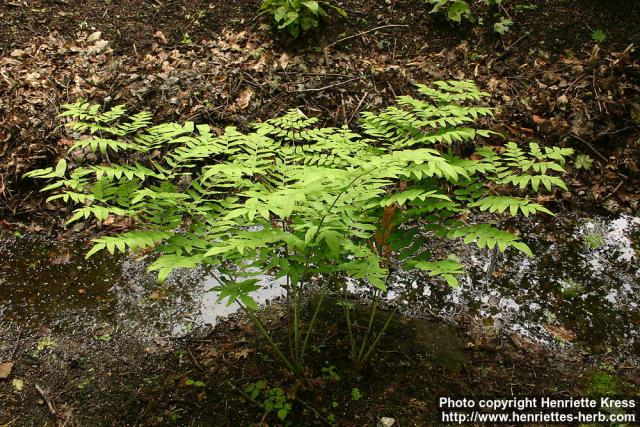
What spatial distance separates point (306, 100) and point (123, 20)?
3166mm

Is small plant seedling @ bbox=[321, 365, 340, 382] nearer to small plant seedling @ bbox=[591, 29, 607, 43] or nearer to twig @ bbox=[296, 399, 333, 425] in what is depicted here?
twig @ bbox=[296, 399, 333, 425]

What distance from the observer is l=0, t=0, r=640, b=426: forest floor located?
302 cm

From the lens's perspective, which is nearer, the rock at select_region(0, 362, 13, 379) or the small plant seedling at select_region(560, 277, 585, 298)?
the rock at select_region(0, 362, 13, 379)

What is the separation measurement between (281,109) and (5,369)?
3642 mm

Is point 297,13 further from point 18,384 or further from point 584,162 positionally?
point 18,384

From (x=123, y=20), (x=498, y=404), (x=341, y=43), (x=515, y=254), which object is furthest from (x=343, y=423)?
(x=123, y=20)

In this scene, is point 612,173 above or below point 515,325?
above

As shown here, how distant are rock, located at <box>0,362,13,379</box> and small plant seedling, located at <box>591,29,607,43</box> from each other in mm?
6985

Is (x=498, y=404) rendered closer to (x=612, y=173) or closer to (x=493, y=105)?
(x=612, y=173)

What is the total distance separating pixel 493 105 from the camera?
5266 mm

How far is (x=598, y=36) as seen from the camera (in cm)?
567

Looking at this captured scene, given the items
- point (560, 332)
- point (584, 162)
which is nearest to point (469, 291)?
point (560, 332)

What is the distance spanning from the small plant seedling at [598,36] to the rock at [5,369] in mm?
6985

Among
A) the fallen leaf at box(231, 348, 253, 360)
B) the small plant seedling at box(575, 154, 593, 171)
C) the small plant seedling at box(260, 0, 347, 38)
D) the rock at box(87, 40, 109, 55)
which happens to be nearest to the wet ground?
the fallen leaf at box(231, 348, 253, 360)
